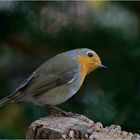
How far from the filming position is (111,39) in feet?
15.3

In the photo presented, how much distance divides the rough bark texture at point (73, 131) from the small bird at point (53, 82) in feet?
2.53

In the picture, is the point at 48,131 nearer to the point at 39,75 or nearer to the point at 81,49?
the point at 39,75

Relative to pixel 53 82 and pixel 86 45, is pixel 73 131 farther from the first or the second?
pixel 86 45

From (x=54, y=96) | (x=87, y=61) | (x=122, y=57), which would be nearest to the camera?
(x=54, y=96)

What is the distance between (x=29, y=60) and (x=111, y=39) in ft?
2.08

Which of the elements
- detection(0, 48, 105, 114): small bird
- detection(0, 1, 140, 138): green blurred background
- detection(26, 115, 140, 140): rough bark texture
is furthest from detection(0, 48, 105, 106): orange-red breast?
detection(26, 115, 140, 140): rough bark texture

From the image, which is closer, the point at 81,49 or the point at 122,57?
the point at 81,49

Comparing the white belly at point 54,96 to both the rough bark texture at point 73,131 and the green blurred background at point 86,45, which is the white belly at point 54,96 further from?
the rough bark texture at point 73,131

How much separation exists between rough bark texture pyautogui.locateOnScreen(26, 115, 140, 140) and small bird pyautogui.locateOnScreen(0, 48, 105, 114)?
77cm

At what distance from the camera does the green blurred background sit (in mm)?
4512

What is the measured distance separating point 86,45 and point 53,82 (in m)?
0.67

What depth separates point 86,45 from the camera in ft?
15.3

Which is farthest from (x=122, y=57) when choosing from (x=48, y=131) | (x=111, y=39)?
(x=48, y=131)

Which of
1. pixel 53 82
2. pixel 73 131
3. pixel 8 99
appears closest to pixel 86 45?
pixel 53 82
